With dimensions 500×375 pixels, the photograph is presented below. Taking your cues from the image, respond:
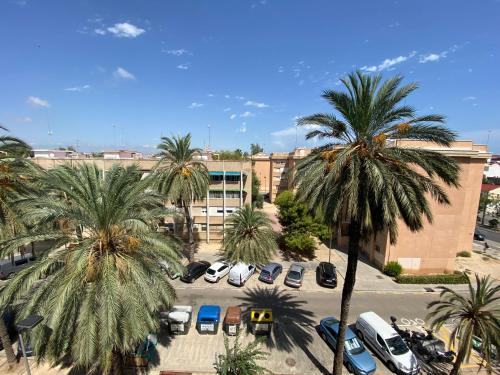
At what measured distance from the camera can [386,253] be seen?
24.0 m

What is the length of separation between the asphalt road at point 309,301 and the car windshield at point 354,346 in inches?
134

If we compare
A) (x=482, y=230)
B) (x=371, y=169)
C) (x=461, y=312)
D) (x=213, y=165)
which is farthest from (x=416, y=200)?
(x=482, y=230)

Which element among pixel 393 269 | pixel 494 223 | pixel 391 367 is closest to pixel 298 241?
pixel 393 269

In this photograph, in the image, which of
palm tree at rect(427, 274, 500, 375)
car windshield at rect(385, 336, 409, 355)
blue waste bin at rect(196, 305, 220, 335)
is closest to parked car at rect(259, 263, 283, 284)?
blue waste bin at rect(196, 305, 220, 335)

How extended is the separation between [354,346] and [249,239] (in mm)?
12208

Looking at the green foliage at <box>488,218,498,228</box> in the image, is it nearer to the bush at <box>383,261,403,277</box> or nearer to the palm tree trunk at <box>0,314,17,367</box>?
the bush at <box>383,261,403,277</box>

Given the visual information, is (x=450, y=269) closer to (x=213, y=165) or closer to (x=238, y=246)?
(x=238, y=246)

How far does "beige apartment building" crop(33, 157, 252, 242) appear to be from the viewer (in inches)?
1185

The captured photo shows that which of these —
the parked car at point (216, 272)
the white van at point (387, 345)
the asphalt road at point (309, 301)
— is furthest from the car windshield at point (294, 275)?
the white van at point (387, 345)

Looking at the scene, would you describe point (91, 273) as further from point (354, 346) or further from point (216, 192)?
point (216, 192)

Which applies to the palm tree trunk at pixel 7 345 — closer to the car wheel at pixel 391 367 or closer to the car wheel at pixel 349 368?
the car wheel at pixel 349 368

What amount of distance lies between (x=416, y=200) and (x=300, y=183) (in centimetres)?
438

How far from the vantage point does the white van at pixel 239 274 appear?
21156mm

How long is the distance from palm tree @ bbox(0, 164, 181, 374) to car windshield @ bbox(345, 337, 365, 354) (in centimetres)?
1000
